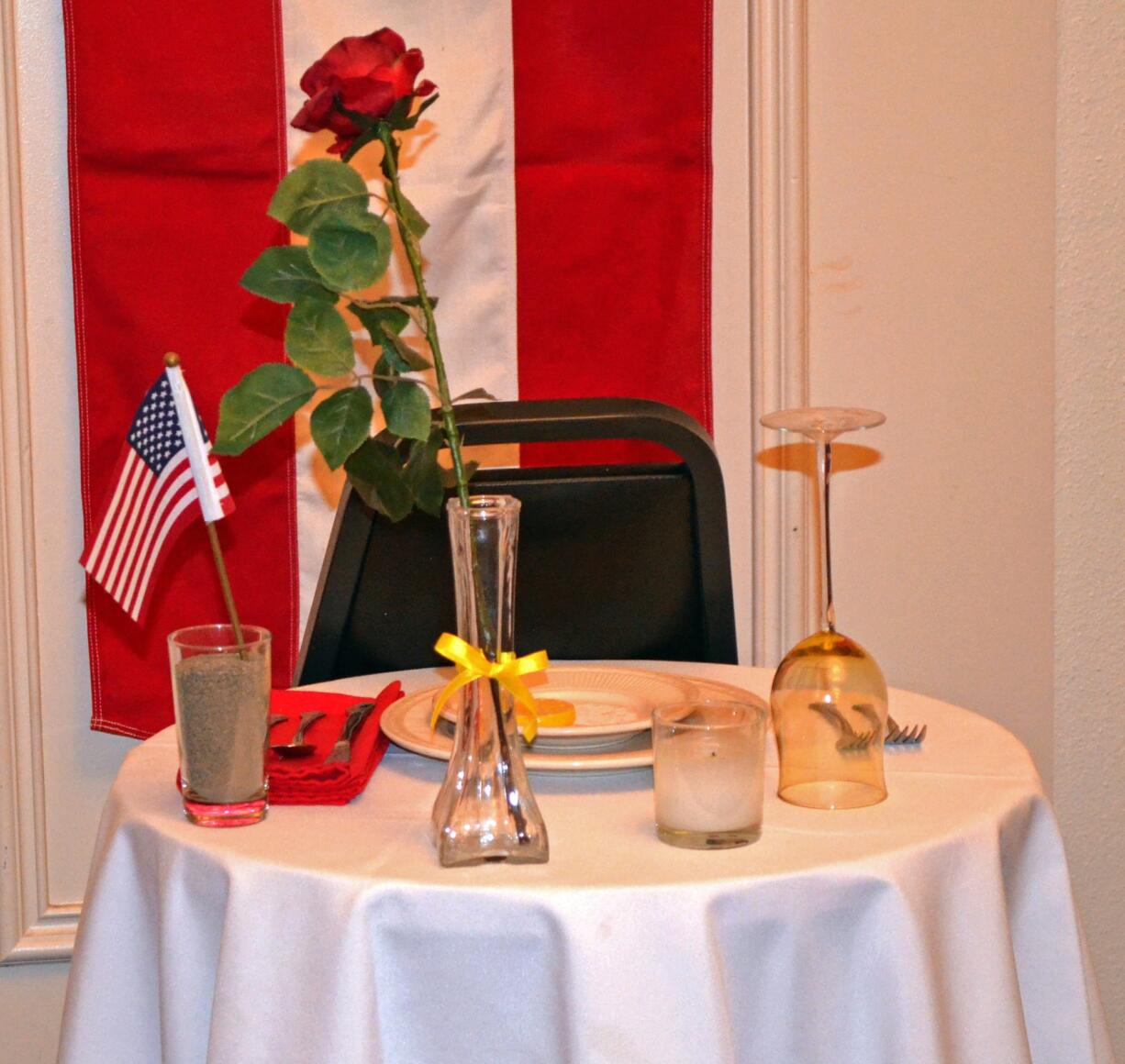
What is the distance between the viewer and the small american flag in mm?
998

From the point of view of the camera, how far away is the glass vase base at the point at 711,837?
91 centimetres

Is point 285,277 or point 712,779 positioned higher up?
point 285,277

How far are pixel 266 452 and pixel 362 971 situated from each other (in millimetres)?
1224

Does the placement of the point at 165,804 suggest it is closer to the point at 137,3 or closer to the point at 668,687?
the point at 668,687

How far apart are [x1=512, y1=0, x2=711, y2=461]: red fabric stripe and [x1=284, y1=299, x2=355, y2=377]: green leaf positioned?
45.1 inches

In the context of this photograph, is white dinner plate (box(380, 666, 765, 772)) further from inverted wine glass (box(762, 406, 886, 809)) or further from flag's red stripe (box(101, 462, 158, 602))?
flag's red stripe (box(101, 462, 158, 602))

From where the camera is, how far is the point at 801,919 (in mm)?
865

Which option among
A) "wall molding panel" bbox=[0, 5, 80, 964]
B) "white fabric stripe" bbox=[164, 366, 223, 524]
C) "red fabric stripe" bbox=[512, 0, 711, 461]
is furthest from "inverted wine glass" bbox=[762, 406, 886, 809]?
"wall molding panel" bbox=[0, 5, 80, 964]

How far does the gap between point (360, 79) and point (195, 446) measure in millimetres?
292

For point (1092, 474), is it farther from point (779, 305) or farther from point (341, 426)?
point (341, 426)

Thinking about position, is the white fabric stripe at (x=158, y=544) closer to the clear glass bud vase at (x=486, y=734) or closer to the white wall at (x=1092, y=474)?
the clear glass bud vase at (x=486, y=734)

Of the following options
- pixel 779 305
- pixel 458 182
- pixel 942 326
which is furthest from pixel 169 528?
pixel 942 326

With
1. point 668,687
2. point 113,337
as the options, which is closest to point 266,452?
point 113,337

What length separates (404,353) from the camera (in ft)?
3.03
